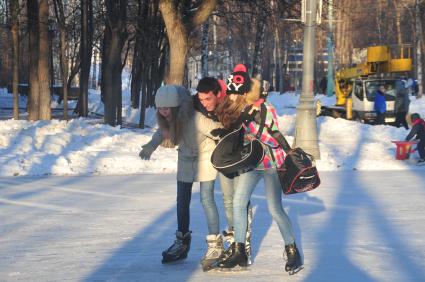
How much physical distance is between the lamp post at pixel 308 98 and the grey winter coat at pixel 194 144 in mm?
8318

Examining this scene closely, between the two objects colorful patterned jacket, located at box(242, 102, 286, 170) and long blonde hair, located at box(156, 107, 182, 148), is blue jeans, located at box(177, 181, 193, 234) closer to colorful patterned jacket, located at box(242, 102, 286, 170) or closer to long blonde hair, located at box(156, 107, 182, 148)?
long blonde hair, located at box(156, 107, 182, 148)

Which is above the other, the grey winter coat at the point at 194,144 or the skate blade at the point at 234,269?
the grey winter coat at the point at 194,144

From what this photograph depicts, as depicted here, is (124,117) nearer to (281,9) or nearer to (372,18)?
(281,9)

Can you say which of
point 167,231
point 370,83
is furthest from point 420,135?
point 370,83

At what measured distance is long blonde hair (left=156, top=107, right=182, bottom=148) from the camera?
6418 mm

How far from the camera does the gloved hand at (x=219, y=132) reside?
626 cm

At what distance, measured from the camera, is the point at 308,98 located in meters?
14.9

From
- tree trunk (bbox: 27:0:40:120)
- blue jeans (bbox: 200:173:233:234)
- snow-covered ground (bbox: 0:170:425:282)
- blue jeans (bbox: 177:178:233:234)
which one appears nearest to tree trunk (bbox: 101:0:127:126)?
tree trunk (bbox: 27:0:40:120)

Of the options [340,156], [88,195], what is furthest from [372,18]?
[88,195]

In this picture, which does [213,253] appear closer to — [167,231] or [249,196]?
[249,196]

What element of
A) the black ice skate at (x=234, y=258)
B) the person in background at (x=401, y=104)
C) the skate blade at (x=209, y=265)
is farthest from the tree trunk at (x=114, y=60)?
the black ice skate at (x=234, y=258)

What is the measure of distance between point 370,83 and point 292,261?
26146mm

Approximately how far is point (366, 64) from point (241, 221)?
2959cm

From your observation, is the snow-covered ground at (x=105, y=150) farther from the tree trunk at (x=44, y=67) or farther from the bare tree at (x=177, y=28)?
the tree trunk at (x=44, y=67)
